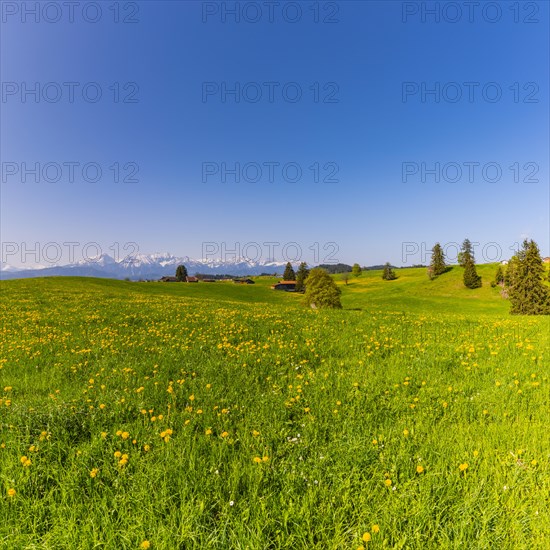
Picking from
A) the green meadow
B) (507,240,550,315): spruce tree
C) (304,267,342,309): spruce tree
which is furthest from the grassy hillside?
the green meadow

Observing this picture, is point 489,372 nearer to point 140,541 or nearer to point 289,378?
point 289,378

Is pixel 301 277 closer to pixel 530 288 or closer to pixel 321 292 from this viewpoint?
pixel 530 288

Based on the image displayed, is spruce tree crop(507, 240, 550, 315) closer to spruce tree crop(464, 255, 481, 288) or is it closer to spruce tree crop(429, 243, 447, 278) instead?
spruce tree crop(464, 255, 481, 288)

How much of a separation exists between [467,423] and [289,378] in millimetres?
3362

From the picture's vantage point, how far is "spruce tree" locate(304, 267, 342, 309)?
1485 inches

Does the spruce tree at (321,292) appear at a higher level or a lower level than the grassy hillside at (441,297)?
higher

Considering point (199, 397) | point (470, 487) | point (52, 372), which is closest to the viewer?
point (470, 487)

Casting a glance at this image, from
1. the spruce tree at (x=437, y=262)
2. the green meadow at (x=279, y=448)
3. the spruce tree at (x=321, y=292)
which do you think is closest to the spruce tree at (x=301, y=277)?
the spruce tree at (x=437, y=262)

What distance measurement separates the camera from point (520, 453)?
3617 mm

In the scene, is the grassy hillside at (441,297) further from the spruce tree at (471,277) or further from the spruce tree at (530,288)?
the spruce tree at (530,288)

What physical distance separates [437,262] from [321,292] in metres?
86.8

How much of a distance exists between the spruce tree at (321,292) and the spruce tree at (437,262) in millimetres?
81626

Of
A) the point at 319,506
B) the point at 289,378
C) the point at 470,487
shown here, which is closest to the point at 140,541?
the point at 319,506

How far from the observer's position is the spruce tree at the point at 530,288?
46.4 m
